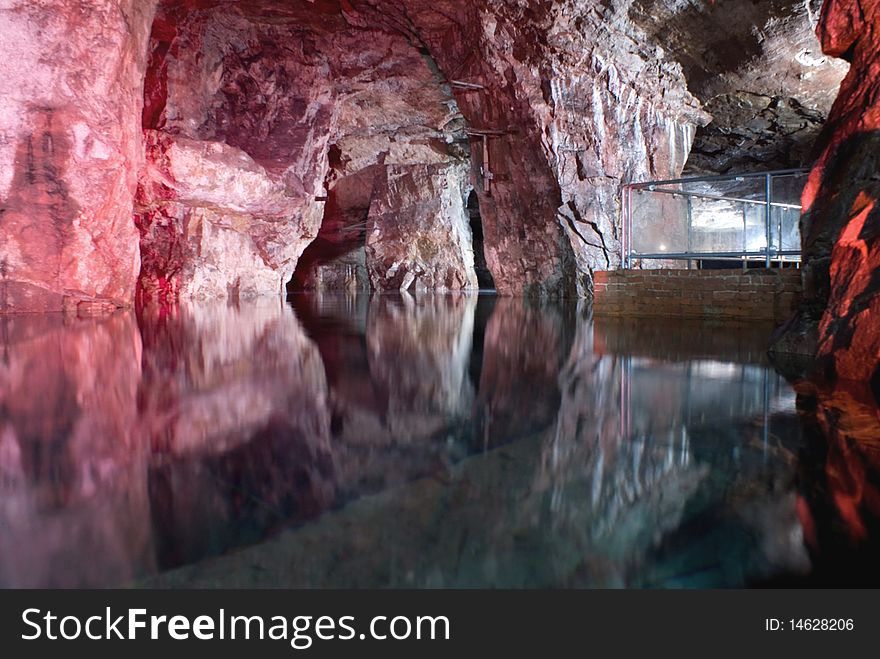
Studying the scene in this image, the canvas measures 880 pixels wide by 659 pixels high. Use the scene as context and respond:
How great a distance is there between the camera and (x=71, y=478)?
1.90 meters

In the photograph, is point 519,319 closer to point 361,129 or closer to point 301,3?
point 301,3

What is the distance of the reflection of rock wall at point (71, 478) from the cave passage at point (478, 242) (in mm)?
24372

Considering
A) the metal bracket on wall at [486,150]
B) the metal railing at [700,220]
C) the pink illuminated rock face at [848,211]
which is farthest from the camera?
the metal bracket on wall at [486,150]

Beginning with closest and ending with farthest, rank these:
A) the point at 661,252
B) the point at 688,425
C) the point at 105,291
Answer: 1. the point at 688,425
2. the point at 661,252
3. the point at 105,291

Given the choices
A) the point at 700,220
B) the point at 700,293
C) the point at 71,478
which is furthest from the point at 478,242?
the point at 71,478

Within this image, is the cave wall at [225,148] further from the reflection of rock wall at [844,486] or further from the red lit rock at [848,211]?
the reflection of rock wall at [844,486]

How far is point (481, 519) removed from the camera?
5.14 feet

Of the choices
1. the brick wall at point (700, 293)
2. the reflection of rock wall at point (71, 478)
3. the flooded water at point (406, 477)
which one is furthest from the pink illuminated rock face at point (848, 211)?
the reflection of rock wall at point (71, 478)

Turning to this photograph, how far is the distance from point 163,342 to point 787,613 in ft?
18.9

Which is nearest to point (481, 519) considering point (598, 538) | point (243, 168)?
point (598, 538)

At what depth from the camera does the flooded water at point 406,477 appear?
135cm

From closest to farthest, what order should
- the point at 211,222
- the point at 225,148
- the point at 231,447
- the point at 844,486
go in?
1. the point at 844,486
2. the point at 231,447
3. the point at 225,148
4. the point at 211,222

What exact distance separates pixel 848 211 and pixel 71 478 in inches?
203

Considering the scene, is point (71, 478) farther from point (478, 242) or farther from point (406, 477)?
point (478, 242)
